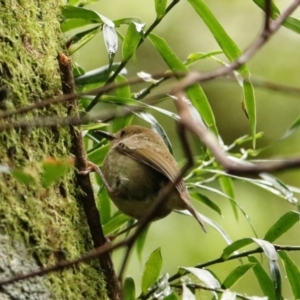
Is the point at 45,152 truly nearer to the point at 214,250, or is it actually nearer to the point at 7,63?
the point at 7,63

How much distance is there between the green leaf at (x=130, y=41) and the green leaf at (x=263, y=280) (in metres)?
0.71

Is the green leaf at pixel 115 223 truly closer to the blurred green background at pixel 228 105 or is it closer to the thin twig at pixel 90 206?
the thin twig at pixel 90 206

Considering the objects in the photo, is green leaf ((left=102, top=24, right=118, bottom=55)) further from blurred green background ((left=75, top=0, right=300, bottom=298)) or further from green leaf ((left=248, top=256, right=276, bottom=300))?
blurred green background ((left=75, top=0, right=300, bottom=298))

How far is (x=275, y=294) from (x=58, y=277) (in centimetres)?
69

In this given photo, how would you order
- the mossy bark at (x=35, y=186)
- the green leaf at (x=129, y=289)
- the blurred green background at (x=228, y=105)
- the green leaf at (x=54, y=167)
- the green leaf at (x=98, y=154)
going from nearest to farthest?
the green leaf at (x=54, y=167) → the mossy bark at (x=35, y=186) → the green leaf at (x=129, y=289) → the green leaf at (x=98, y=154) → the blurred green background at (x=228, y=105)

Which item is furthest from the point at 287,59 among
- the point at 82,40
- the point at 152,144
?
the point at 82,40

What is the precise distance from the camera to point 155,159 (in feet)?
7.36

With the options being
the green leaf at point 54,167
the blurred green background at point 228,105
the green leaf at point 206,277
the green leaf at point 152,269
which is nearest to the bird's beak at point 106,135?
the green leaf at point 152,269

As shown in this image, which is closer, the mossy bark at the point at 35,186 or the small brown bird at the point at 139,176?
the mossy bark at the point at 35,186

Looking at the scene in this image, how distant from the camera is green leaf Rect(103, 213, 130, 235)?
2.12m

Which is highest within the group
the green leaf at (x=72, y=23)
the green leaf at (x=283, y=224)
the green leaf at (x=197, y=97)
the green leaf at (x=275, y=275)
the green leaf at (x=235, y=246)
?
the green leaf at (x=72, y=23)

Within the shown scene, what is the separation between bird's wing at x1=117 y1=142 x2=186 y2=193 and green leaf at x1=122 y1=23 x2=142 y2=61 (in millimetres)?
445

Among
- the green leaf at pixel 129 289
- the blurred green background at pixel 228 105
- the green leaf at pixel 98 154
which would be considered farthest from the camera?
the blurred green background at pixel 228 105

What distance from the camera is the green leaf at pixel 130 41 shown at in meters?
1.88
